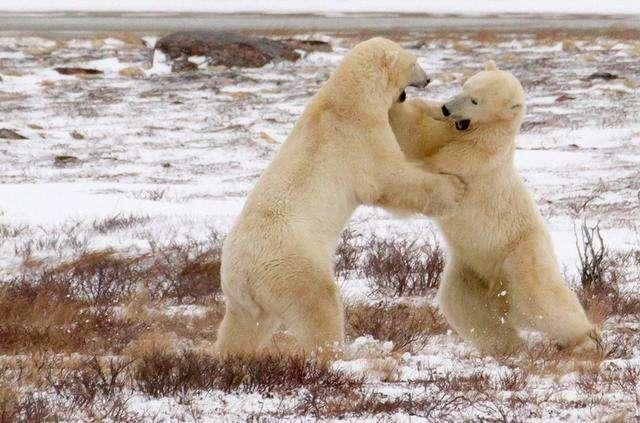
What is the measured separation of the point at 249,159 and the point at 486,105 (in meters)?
9.50

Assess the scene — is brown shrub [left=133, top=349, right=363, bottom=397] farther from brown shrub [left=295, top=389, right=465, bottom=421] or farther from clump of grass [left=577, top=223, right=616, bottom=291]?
clump of grass [left=577, top=223, right=616, bottom=291]

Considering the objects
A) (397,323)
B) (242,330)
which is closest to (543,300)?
(397,323)

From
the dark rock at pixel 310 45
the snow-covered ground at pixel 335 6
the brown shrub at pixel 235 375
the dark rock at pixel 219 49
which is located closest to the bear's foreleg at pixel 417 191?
the brown shrub at pixel 235 375

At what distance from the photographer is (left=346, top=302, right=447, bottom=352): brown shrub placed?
20.0 ft

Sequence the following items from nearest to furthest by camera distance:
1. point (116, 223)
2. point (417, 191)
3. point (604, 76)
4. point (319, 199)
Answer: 1. point (319, 199)
2. point (417, 191)
3. point (116, 223)
4. point (604, 76)

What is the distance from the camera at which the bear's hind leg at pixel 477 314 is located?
19.5ft

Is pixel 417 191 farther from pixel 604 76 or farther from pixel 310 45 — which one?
pixel 310 45

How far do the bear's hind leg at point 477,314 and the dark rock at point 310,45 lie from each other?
22584 millimetres

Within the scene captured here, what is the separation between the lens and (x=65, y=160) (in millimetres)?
15297

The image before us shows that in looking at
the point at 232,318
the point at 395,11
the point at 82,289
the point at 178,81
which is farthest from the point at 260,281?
the point at 395,11

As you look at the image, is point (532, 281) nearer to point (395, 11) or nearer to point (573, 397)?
point (573, 397)

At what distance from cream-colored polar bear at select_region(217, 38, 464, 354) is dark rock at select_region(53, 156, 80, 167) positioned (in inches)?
398

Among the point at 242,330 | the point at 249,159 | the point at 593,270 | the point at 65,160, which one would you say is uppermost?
the point at 242,330

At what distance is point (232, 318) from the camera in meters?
5.32
